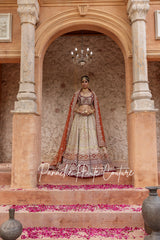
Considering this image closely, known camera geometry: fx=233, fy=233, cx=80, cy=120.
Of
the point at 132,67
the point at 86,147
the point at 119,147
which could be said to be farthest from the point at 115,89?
the point at 86,147

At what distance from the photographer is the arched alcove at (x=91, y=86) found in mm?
7535

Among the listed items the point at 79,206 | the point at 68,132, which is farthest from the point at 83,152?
the point at 79,206

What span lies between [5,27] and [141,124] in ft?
11.6

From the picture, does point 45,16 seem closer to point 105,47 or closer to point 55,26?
point 55,26

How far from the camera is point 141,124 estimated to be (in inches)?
174

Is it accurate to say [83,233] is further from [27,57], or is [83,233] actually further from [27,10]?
[27,10]

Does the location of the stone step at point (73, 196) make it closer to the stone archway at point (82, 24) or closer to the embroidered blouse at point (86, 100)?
the stone archway at point (82, 24)

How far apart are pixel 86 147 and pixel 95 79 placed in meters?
3.30

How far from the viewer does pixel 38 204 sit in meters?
4.07

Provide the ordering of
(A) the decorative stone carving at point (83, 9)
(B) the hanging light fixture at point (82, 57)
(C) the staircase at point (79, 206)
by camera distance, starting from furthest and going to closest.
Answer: (B) the hanging light fixture at point (82, 57), (A) the decorative stone carving at point (83, 9), (C) the staircase at point (79, 206)

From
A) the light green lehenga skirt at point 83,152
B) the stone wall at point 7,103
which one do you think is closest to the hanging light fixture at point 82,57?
the stone wall at point 7,103

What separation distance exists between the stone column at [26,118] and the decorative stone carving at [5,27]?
42 centimetres

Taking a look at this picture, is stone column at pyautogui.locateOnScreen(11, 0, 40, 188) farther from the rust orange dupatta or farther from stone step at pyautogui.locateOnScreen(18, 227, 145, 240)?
stone step at pyautogui.locateOnScreen(18, 227, 145, 240)

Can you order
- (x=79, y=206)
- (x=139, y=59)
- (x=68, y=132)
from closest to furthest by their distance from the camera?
(x=79, y=206) → (x=139, y=59) → (x=68, y=132)
